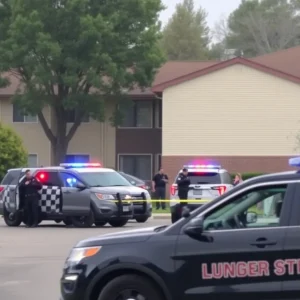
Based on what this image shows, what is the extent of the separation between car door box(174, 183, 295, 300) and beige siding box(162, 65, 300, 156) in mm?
36488

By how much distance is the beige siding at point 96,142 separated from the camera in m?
52.3

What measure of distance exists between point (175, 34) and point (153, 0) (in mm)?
47996

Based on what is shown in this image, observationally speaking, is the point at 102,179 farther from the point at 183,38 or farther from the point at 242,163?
the point at 183,38

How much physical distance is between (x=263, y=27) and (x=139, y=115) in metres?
44.7

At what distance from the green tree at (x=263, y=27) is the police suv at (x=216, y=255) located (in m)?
82.9

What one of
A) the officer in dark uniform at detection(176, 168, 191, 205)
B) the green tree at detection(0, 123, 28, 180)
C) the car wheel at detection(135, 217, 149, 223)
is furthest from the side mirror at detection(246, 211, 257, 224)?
the green tree at detection(0, 123, 28, 180)

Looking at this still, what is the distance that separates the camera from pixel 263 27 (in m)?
94.2

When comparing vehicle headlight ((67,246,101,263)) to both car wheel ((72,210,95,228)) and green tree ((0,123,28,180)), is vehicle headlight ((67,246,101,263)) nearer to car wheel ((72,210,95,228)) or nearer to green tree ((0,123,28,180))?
car wheel ((72,210,95,228))

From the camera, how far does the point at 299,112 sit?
4550 cm

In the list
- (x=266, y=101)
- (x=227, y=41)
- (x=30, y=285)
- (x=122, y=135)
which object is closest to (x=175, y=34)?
(x=227, y=41)

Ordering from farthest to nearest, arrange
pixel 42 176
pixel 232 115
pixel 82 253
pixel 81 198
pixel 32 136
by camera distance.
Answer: pixel 32 136 < pixel 232 115 < pixel 42 176 < pixel 81 198 < pixel 82 253

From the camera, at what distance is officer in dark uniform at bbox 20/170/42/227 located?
26.0 metres

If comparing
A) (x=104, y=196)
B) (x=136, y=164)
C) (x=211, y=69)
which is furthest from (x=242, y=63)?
(x=104, y=196)

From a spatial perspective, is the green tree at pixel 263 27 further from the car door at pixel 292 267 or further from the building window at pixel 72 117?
the car door at pixel 292 267
